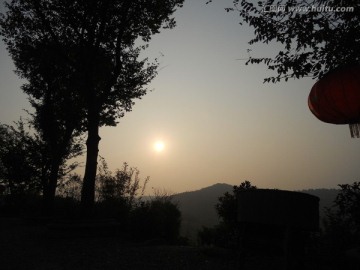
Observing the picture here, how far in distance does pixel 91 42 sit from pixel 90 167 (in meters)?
5.27

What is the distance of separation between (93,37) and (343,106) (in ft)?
35.5

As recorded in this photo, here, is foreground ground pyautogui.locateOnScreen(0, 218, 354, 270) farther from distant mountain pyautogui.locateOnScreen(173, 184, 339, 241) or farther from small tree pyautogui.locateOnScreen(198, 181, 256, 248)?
distant mountain pyautogui.locateOnScreen(173, 184, 339, 241)

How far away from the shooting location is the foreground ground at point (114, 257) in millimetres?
5961

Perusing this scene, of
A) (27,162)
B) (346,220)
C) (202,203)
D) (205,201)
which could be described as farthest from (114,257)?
(205,201)

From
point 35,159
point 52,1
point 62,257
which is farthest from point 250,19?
point 35,159

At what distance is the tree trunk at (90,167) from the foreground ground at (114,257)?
2.11m

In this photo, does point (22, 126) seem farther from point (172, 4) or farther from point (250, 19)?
point (250, 19)

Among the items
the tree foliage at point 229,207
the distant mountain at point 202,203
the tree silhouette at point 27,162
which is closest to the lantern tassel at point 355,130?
the tree foliage at point 229,207

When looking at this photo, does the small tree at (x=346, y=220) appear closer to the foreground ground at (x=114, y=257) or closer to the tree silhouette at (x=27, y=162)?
the foreground ground at (x=114, y=257)

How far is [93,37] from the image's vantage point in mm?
12188

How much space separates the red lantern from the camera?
379cm

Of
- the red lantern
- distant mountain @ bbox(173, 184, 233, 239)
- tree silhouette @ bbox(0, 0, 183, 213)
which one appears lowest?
distant mountain @ bbox(173, 184, 233, 239)

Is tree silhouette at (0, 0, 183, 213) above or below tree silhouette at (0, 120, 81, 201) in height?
above

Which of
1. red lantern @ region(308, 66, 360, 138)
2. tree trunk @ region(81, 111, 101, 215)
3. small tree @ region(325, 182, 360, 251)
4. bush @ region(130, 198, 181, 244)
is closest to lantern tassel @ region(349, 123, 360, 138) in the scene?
red lantern @ region(308, 66, 360, 138)
